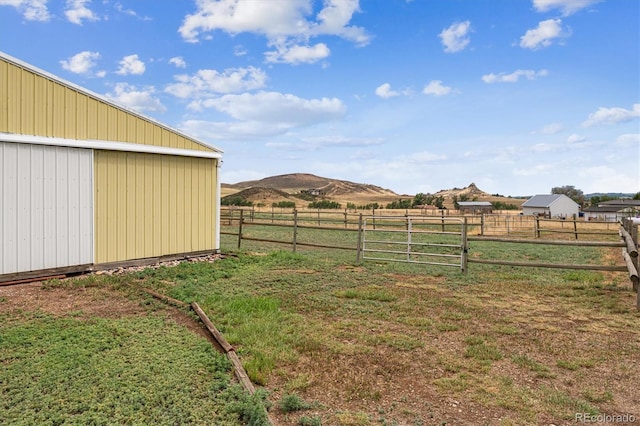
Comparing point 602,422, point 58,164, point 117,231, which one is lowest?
point 602,422

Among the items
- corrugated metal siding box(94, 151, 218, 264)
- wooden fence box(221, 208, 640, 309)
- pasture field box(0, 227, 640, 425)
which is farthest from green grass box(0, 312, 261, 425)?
wooden fence box(221, 208, 640, 309)

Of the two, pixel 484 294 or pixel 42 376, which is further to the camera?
pixel 484 294

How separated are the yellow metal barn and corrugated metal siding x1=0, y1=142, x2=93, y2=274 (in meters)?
0.02

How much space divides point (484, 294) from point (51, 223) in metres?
7.71

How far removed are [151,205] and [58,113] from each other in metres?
2.42

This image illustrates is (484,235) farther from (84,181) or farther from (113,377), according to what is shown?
(113,377)

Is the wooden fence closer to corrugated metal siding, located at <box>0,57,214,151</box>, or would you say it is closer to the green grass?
corrugated metal siding, located at <box>0,57,214,151</box>

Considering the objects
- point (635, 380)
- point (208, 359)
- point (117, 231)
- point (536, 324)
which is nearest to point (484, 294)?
point (536, 324)

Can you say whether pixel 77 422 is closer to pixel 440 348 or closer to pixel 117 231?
pixel 440 348

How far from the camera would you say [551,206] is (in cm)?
4700

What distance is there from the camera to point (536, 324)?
201 inches

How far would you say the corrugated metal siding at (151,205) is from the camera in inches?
320

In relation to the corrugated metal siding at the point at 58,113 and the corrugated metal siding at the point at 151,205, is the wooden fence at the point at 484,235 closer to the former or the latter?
the corrugated metal siding at the point at 151,205

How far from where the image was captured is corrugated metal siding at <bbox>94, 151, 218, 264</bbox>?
8125 millimetres
